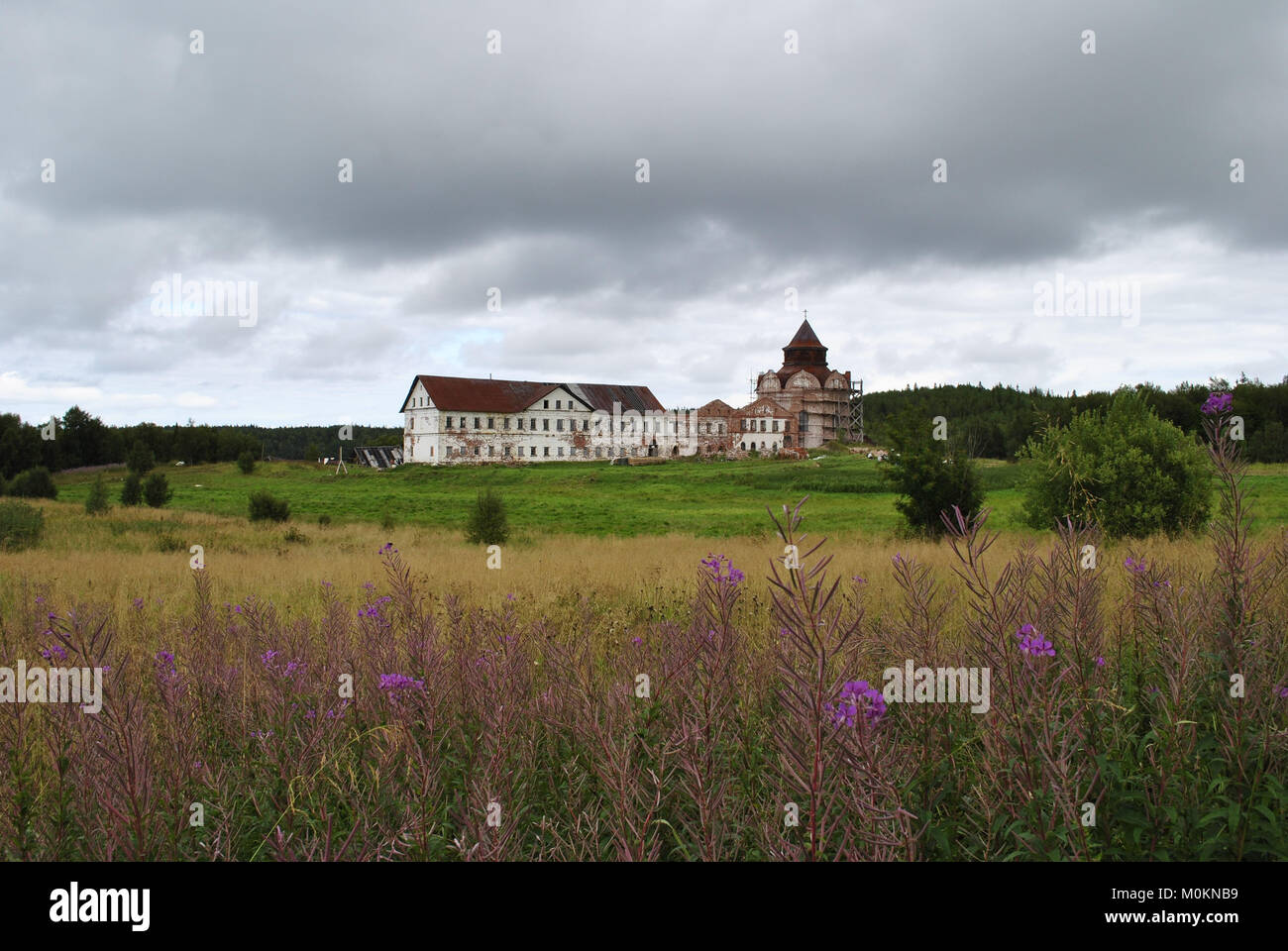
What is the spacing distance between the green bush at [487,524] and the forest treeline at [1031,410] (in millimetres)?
11246

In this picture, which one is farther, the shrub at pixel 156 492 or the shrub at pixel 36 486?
the shrub at pixel 36 486

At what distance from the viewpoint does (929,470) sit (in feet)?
67.6

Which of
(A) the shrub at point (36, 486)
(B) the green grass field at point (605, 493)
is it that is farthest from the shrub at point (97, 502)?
(A) the shrub at point (36, 486)

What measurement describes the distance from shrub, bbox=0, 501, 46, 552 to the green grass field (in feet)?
35.0

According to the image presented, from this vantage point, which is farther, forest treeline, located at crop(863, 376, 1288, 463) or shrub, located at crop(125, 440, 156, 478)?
shrub, located at crop(125, 440, 156, 478)

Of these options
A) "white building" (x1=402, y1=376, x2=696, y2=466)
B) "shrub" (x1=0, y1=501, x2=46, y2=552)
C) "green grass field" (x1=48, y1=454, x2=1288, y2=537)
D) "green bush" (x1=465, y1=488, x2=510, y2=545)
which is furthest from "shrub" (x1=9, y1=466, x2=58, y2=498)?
"white building" (x1=402, y1=376, x2=696, y2=466)

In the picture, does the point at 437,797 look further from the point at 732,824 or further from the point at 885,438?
the point at 885,438

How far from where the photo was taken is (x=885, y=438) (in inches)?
835

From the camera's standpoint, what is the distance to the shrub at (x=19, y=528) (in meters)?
20.0

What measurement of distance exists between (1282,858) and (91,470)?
278 ft

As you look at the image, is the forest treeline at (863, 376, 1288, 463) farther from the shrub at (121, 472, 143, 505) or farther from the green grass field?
the shrub at (121, 472, 143, 505)

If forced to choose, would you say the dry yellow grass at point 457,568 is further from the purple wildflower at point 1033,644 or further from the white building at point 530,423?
the white building at point 530,423

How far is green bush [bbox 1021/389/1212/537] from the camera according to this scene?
1705 centimetres
